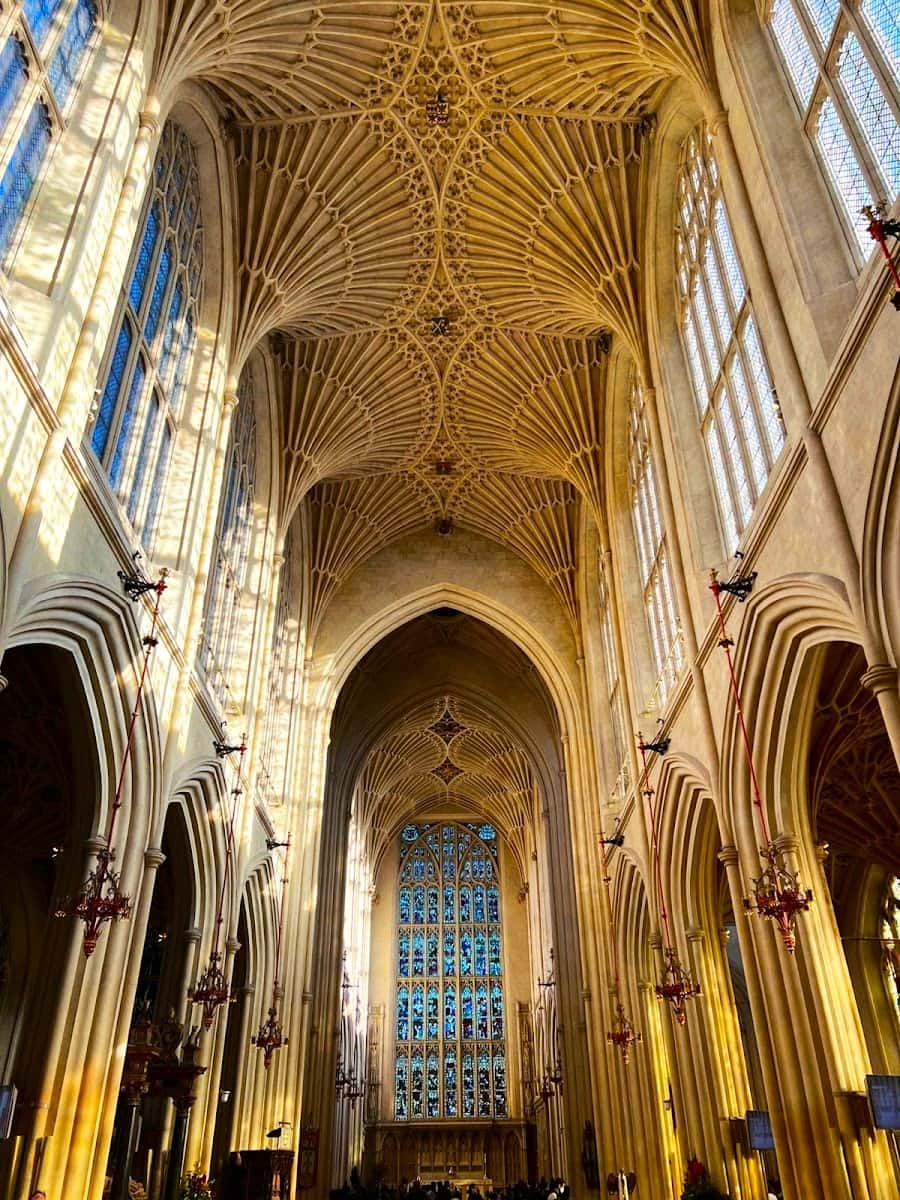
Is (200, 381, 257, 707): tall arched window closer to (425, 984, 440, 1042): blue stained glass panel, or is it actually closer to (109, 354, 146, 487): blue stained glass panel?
(109, 354, 146, 487): blue stained glass panel

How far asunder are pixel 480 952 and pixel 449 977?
5.32 ft

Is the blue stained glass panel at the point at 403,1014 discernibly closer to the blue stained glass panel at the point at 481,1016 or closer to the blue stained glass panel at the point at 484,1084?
the blue stained glass panel at the point at 481,1016

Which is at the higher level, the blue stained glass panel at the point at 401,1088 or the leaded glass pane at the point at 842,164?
the leaded glass pane at the point at 842,164

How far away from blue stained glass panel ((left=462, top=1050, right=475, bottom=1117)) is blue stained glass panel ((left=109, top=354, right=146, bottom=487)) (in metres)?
32.6

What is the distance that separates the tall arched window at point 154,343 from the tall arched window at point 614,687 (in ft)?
31.8

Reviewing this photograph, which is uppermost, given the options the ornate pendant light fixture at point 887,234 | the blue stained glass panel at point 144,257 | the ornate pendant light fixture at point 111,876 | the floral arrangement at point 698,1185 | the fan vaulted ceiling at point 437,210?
the fan vaulted ceiling at point 437,210

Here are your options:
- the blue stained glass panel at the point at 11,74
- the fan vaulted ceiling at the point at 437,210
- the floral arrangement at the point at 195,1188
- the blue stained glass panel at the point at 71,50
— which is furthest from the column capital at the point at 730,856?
the blue stained glass panel at the point at 71,50

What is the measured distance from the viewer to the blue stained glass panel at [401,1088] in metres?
36.6

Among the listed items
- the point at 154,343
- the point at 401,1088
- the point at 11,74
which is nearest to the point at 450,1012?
the point at 401,1088

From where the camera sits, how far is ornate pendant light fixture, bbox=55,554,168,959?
8.70 metres

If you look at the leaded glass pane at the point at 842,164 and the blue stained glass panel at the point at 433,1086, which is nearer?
the leaded glass pane at the point at 842,164

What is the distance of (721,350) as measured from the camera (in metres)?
13.2

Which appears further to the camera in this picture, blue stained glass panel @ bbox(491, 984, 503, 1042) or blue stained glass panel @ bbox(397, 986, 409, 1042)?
blue stained glass panel @ bbox(491, 984, 503, 1042)

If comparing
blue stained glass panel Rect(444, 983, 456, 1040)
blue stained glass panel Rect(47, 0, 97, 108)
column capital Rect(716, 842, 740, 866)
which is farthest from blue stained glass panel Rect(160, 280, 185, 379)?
blue stained glass panel Rect(444, 983, 456, 1040)
